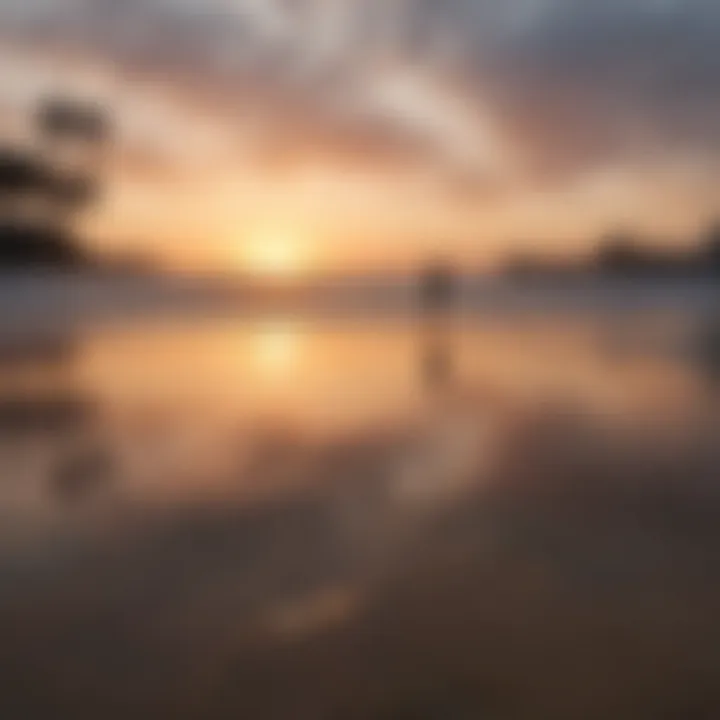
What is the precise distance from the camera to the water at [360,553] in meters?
1.46

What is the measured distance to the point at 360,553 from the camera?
212 cm

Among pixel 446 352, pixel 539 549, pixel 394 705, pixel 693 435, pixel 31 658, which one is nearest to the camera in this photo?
pixel 394 705

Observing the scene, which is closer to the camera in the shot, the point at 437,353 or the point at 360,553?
the point at 360,553

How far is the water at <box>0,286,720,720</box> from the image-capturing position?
1.46 metres

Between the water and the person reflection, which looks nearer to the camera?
the water

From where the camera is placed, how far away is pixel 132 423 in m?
3.85

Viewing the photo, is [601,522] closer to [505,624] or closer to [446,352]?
[505,624]

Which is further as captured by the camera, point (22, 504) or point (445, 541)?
point (22, 504)

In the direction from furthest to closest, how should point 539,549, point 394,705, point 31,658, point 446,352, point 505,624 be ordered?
1. point 446,352
2. point 539,549
3. point 505,624
4. point 31,658
5. point 394,705

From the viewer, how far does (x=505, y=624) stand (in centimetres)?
169

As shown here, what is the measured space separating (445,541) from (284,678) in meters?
0.80

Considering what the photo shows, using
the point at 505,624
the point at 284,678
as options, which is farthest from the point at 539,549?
the point at 284,678

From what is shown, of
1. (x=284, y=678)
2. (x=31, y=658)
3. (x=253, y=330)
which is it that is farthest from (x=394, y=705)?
(x=253, y=330)

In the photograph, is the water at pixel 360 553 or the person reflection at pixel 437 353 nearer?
the water at pixel 360 553
